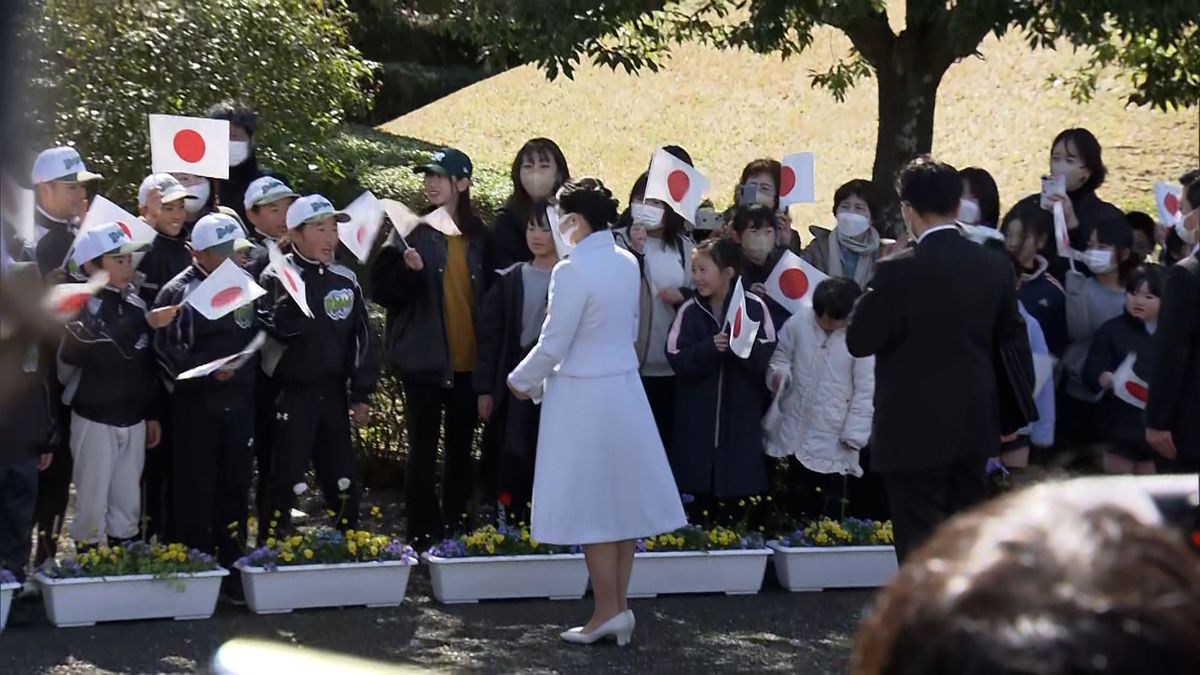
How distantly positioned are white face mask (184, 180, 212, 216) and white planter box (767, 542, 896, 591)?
3.11 metres

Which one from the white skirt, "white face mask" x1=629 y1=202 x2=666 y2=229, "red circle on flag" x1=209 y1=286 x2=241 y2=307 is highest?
"white face mask" x1=629 y1=202 x2=666 y2=229

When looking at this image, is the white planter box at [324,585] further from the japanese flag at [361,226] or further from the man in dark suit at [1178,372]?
the man in dark suit at [1178,372]

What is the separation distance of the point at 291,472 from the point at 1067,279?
402cm

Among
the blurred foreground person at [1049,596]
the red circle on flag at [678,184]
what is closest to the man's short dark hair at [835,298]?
the red circle on flag at [678,184]

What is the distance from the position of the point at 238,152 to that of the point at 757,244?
2.62m

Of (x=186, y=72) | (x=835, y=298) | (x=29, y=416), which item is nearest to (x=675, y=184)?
(x=835, y=298)

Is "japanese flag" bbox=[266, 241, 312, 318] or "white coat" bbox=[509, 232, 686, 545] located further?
"japanese flag" bbox=[266, 241, 312, 318]

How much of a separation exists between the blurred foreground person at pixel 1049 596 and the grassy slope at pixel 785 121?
82.4ft

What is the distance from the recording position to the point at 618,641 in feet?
23.6

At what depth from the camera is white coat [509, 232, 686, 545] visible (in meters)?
6.96

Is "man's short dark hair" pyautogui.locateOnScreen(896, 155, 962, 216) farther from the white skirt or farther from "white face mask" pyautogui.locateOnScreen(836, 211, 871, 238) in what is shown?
"white face mask" pyautogui.locateOnScreen(836, 211, 871, 238)

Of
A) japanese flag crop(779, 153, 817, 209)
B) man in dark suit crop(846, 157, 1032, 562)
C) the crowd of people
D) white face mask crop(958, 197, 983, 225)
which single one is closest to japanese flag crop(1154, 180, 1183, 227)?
the crowd of people

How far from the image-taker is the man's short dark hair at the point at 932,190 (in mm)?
6516

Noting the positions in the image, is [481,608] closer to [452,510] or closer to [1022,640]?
[452,510]
